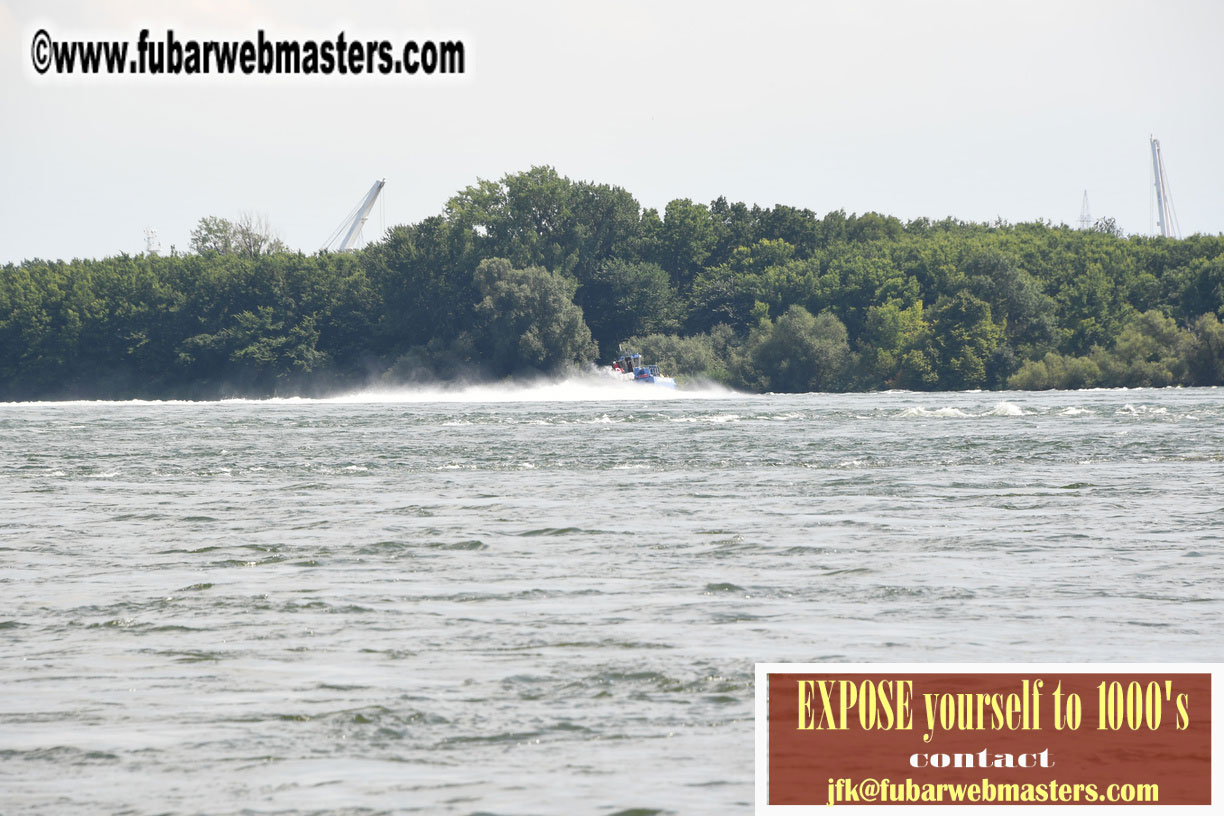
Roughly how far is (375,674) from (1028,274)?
109823 mm

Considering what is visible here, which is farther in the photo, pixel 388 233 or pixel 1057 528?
pixel 388 233

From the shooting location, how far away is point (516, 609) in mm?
14586

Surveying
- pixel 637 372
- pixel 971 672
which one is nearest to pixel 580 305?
pixel 637 372

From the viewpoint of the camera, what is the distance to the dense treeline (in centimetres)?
10738

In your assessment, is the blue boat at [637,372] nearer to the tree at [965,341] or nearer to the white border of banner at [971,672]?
the tree at [965,341]

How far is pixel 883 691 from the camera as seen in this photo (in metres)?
10.5

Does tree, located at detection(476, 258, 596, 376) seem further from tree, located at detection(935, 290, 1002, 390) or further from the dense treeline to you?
tree, located at detection(935, 290, 1002, 390)

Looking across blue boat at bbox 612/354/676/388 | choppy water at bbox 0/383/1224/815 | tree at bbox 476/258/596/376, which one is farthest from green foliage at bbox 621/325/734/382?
choppy water at bbox 0/383/1224/815

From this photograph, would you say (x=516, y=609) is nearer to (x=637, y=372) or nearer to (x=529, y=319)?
(x=637, y=372)

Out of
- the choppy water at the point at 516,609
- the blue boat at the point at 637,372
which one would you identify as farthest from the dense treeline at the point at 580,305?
the choppy water at the point at 516,609

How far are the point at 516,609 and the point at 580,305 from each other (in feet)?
341

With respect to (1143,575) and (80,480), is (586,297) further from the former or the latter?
(1143,575)

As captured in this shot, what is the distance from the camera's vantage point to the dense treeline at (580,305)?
352 feet

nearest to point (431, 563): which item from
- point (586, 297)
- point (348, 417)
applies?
point (348, 417)
